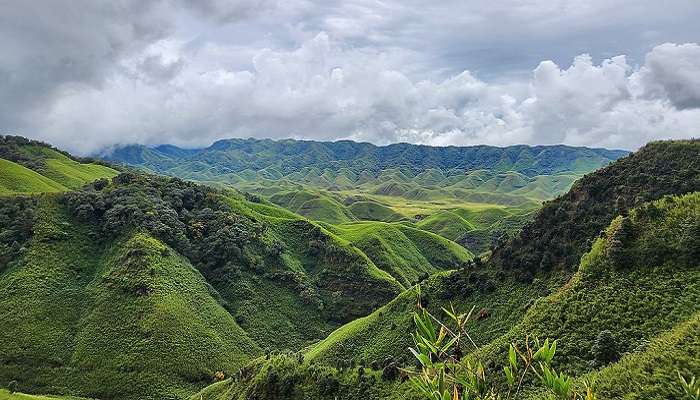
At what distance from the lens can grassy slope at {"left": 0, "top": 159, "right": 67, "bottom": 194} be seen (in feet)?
419

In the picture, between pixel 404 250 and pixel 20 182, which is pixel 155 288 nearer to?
pixel 20 182

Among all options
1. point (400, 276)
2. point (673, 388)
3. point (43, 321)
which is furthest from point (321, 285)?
point (673, 388)

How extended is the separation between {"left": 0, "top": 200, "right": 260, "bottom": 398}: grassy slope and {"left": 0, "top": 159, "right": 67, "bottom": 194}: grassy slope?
108 ft

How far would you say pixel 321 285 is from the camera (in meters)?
117

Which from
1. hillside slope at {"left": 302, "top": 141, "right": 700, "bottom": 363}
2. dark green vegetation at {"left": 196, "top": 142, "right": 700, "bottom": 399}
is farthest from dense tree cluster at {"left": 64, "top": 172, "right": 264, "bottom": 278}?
hillside slope at {"left": 302, "top": 141, "right": 700, "bottom": 363}

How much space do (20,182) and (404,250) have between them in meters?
113

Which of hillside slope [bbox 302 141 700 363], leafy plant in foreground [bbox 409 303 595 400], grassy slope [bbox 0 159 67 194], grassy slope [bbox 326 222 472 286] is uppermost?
grassy slope [bbox 0 159 67 194]

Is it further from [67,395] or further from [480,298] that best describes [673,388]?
[67,395]

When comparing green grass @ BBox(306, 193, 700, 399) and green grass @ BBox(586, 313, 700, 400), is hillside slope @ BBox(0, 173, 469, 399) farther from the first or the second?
green grass @ BBox(586, 313, 700, 400)

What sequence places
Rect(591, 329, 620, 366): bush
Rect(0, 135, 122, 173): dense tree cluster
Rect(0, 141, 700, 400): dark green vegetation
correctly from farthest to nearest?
1. Rect(0, 135, 122, 173): dense tree cluster
2. Rect(0, 141, 700, 400): dark green vegetation
3. Rect(591, 329, 620, 366): bush

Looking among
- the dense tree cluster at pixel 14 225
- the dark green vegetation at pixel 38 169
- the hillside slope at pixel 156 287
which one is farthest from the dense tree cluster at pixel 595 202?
the dark green vegetation at pixel 38 169

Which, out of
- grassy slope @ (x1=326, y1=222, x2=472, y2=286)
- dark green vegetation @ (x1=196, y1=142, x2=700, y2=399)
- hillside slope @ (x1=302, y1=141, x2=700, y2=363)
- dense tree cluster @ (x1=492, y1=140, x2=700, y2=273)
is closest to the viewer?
dark green vegetation @ (x1=196, y1=142, x2=700, y2=399)

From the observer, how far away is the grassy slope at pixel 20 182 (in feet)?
419

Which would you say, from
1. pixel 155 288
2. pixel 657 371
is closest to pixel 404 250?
pixel 155 288
